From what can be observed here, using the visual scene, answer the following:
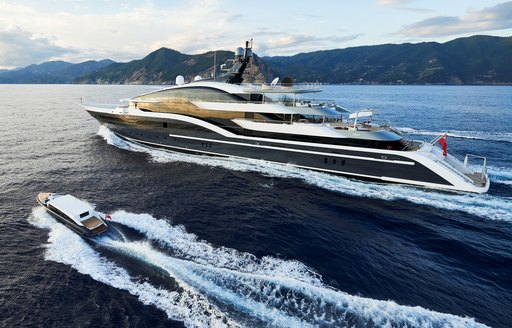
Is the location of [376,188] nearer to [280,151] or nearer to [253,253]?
[280,151]

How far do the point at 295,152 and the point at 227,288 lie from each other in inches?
662

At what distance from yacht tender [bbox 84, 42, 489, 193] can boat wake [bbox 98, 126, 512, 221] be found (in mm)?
710

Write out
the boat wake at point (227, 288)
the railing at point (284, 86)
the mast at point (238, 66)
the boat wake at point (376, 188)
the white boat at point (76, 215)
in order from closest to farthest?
the boat wake at point (227, 288)
the white boat at point (76, 215)
the boat wake at point (376, 188)
the railing at point (284, 86)
the mast at point (238, 66)

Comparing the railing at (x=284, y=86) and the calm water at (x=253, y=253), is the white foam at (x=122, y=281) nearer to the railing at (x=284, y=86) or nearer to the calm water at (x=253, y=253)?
the calm water at (x=253, y=253)

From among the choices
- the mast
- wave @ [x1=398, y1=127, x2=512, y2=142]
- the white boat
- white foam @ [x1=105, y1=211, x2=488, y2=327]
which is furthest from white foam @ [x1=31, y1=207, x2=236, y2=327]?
wave @ [x1=398, y1=127, x2=512, y2=142]

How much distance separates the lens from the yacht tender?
2284 centimetres

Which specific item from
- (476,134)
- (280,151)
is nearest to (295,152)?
(280,151)

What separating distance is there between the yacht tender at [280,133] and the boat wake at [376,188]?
0.71 metres

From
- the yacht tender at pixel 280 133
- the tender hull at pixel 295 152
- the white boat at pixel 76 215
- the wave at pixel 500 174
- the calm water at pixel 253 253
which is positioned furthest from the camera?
the wave at pixel 500 174

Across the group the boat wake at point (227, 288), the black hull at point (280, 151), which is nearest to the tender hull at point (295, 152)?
the black hull at point (280, 151)

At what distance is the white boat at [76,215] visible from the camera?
1519cm

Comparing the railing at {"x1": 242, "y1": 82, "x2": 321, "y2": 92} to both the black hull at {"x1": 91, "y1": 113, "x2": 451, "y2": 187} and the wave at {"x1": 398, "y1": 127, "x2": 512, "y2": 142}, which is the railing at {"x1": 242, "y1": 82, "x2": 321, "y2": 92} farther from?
the wave at {"x1": 398, "y1": 127, "x2": 512, "y2": 142}

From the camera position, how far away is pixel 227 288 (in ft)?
37.8

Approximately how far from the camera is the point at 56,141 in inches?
1443
